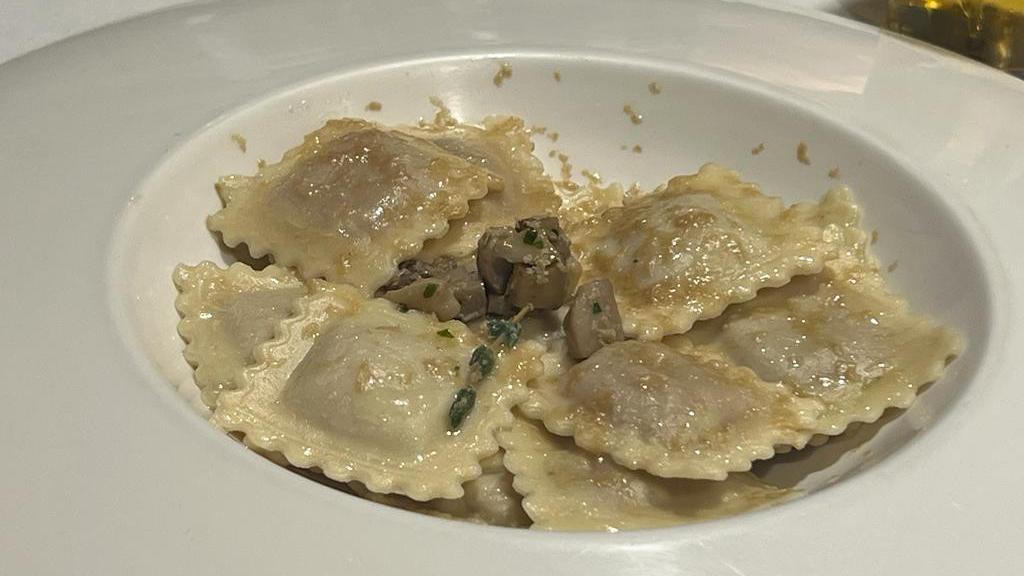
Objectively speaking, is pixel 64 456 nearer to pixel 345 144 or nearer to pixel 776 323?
pixel 345 144

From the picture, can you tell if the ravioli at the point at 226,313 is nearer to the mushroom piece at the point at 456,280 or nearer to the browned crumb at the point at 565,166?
the mushroom piece at the point at 456,280

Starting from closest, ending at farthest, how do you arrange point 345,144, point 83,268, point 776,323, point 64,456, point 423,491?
point 64,456
point 423,491
point 83,268
point 776,323
point 345,144

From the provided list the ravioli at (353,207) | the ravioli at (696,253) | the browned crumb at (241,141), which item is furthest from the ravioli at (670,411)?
the browned crumb at (241,141)

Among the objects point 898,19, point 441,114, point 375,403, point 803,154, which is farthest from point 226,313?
point 898,19

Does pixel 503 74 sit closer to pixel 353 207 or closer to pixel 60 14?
pixel 353 207

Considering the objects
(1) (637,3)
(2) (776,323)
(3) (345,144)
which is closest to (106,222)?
(3) (345,144)

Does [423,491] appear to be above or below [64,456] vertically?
below

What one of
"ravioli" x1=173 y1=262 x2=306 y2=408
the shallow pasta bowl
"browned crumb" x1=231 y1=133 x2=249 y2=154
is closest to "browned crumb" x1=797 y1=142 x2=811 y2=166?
the shallow pasta bowl
